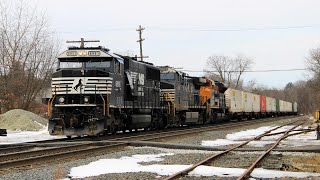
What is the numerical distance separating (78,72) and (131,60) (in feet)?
13.1

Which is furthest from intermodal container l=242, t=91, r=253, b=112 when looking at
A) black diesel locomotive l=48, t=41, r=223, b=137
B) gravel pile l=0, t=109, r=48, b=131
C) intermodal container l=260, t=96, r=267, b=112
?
black diesel locomotive l=48, t=41, r=223, b=137

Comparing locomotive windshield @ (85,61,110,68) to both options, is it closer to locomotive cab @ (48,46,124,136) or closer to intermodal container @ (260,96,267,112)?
locomotive cab @ (48,46,124,136)

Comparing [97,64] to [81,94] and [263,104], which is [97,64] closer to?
[81,94]

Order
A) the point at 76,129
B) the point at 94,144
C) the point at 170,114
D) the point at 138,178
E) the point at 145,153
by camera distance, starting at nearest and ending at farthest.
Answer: the point at 138,178 → the point at 145,153 → the point at 94,144 → the point at 76,129 → the point at 170,114

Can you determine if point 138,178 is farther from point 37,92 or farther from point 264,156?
point 37,92

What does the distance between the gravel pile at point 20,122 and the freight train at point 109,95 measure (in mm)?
Answer: 7330

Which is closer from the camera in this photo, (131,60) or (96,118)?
(96,118)

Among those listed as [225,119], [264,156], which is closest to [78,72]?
[264,156]

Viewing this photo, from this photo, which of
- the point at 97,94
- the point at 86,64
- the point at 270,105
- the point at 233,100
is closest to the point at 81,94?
the point at 97,94

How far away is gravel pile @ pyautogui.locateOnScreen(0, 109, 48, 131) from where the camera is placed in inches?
1004

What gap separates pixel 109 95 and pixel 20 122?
10748 millimetres

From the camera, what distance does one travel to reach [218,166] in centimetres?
934

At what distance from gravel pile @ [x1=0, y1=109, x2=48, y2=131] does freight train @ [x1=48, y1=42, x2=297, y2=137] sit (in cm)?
733

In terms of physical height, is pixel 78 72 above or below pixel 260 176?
above
